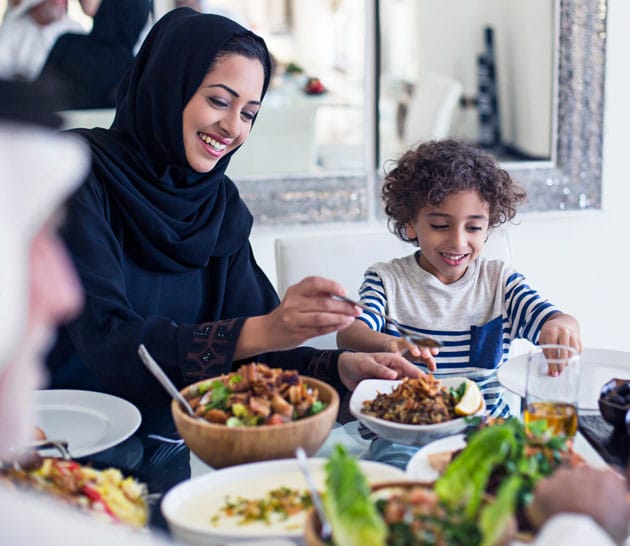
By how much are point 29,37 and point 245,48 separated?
1.14 metres

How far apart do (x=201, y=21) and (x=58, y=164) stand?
137 cm

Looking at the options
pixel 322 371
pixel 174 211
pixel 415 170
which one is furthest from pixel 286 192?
pixel 322 371

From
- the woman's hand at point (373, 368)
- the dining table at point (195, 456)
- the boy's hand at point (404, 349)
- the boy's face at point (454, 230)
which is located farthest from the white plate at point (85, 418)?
the boy's face at point (454, 230)

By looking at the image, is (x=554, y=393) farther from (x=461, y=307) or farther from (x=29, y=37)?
(x=29, y=37)

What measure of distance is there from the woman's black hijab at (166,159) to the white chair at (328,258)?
0.14 metres

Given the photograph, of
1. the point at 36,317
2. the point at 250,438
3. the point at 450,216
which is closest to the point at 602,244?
the point at 450,216

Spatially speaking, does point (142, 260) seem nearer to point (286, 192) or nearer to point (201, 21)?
point (201, 21)

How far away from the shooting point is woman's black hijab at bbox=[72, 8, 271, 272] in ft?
5.66

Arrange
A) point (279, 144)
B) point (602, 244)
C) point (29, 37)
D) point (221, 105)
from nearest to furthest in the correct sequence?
1. point (221, 105)
2. point (29, 37)
3. point (279, 144)
4. point (602, 244)

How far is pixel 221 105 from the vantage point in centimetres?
174

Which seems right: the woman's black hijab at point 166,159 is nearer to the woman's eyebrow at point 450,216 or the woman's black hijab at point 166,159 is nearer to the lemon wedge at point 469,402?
the woman's eyebrow at point 450,216

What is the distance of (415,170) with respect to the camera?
2.05 meters

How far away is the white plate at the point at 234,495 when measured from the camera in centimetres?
84

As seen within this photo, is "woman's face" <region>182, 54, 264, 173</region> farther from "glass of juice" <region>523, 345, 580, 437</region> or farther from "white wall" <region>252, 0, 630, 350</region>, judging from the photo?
"white wall" <region>252, 0, 630, 350</region>
